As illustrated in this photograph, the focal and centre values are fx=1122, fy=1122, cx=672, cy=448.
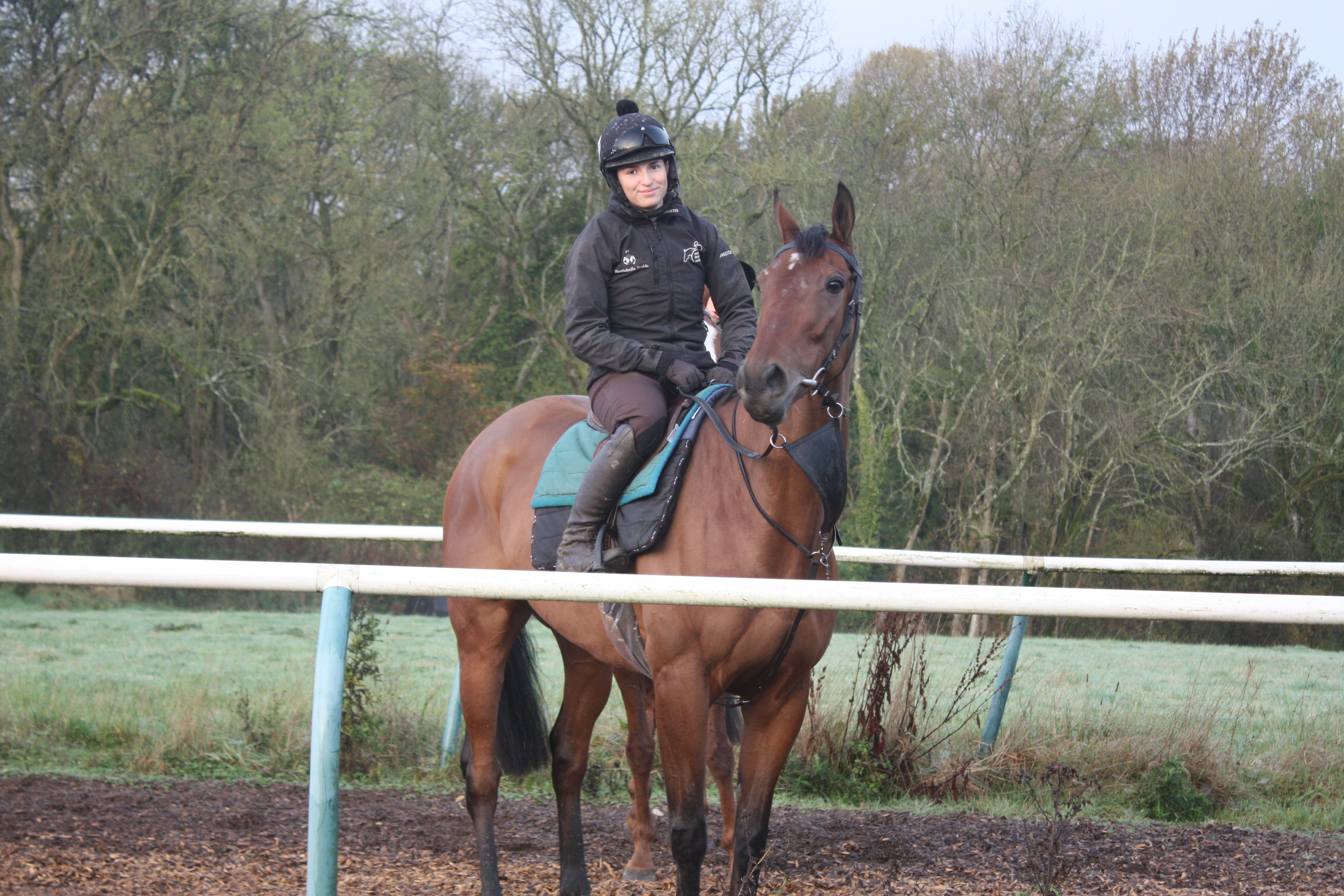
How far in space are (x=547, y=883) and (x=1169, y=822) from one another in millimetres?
2963

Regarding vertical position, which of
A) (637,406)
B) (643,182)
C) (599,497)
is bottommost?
(599,497)

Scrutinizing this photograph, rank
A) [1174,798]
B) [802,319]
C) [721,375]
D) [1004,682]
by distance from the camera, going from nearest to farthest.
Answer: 1. [802,319]
2. [721,375]
3. [1174,798]
4. [1004,682]

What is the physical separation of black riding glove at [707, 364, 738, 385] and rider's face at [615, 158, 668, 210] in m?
0.65

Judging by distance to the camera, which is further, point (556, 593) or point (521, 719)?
point (521, 719)

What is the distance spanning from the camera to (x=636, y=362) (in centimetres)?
393

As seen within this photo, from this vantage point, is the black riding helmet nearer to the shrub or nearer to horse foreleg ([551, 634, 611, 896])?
horse foreleg ([551, 634, 611, 896])

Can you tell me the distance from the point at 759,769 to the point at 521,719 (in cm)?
152

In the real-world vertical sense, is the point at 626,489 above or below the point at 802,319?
below

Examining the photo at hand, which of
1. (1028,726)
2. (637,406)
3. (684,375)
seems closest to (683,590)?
(637,406)

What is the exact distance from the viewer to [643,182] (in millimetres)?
4070

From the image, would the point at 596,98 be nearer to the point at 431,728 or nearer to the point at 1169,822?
the point at 431,728

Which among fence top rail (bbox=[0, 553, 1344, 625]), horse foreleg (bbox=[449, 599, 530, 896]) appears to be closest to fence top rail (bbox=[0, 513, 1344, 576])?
horse foreleg (bbox=[449, 599, 530, 896])

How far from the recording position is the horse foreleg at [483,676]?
4336 millimetres

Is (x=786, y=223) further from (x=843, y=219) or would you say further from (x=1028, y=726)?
(x=1028, y=726)
